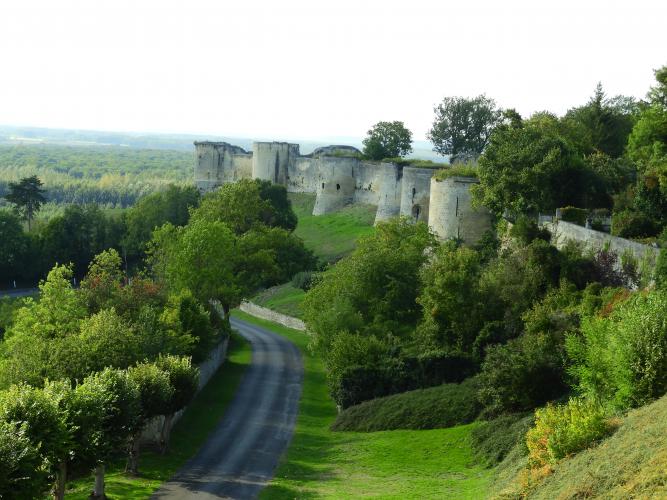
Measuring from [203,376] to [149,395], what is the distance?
12500 mm

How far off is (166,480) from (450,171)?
2670 cm

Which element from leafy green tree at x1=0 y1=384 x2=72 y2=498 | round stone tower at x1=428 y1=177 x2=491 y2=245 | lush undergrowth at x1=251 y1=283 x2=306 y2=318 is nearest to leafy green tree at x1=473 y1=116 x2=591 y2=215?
round stone tower at x1=428 y1=177 x2=491 y2=245

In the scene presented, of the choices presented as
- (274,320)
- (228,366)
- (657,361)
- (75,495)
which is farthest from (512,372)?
(274,320)

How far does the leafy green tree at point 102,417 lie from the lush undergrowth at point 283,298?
1115 inches

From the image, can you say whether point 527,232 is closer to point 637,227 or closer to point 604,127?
point 637,227

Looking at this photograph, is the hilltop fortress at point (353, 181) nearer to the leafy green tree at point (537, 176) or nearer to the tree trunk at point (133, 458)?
the leafy green tree at point (537, 176)

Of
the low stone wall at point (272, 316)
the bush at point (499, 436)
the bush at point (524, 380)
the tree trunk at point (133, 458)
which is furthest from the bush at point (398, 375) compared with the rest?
the low stone wall at point (272, 316)

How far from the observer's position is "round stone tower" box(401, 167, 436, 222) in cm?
5619

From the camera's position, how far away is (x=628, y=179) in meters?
42.1

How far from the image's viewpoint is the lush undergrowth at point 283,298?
54062 millimetres

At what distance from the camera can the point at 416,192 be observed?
56.9m

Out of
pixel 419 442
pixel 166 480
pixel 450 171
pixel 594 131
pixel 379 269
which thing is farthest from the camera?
pixel 594 131

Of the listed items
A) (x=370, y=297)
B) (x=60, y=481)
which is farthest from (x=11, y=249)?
(x=60, y=481)

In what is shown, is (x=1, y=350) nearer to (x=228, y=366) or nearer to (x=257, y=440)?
(x=228, y=366)
